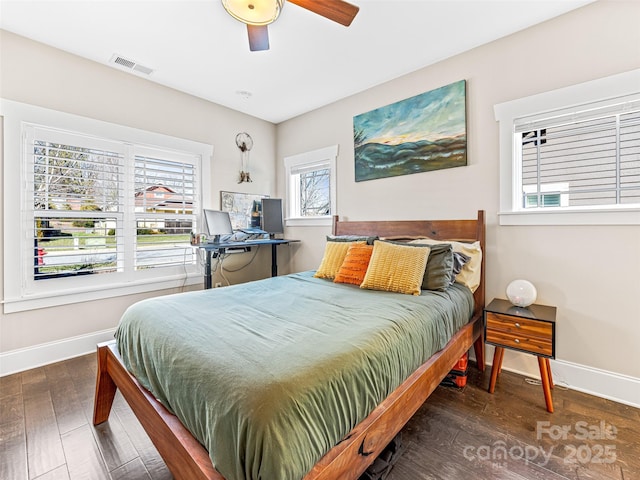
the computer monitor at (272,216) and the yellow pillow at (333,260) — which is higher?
the computer monitor at (272,216)

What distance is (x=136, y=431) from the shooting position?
1.69 meters

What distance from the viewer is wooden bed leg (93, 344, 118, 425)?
68.2 inches

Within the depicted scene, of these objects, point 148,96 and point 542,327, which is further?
point 148,96

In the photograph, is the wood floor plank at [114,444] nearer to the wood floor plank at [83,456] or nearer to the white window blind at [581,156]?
the wood floor plank at [83,456]

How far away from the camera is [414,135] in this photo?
290 cm

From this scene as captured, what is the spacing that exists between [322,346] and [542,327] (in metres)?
1.58

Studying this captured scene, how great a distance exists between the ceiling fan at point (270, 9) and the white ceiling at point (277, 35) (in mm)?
408

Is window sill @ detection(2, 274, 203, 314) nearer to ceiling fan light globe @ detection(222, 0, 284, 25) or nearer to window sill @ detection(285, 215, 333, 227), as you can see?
window sill @ detection(285, 215, 333, 227)

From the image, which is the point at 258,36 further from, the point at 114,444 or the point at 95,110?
the point at 114,444

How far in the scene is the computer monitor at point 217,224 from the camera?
335 centimetres

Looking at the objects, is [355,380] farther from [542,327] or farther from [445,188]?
[445,188]

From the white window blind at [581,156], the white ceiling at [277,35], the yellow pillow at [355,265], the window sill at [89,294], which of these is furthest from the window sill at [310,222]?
the white window blind at [581,156]

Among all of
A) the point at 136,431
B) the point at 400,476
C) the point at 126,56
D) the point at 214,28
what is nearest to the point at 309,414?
the point at 400,476

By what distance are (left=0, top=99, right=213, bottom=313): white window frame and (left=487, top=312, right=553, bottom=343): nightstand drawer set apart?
3.33m
